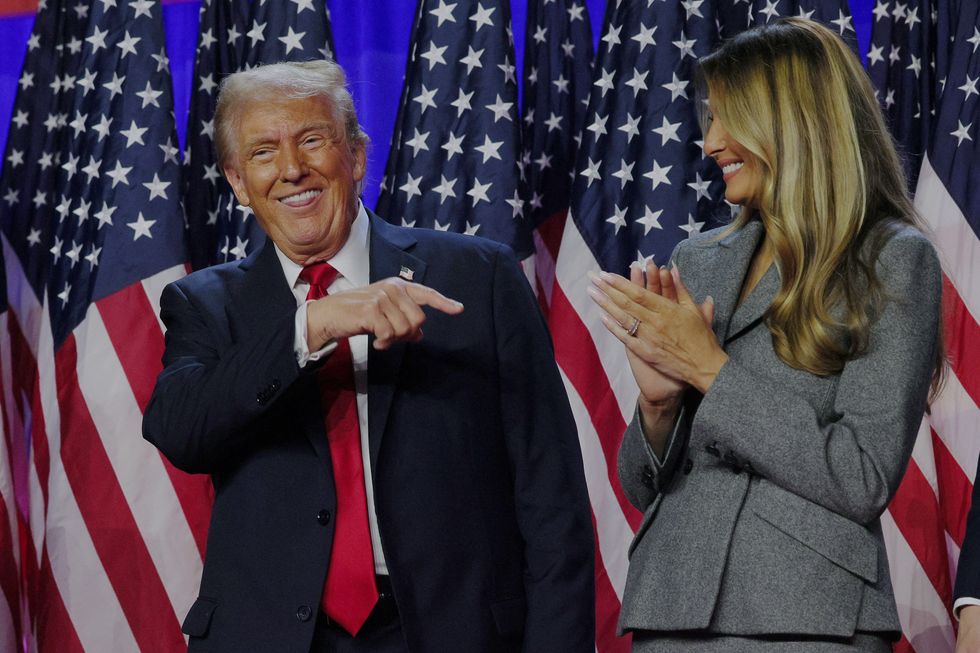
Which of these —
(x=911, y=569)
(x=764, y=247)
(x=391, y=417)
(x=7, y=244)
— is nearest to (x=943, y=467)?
(x=911, y=569)

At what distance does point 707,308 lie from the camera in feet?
5.86

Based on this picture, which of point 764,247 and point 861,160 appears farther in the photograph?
point 764,247

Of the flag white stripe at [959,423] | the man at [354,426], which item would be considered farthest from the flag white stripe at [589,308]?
the man at [354,426]

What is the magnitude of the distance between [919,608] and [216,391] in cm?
209

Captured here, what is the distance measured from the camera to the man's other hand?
70.1 inches

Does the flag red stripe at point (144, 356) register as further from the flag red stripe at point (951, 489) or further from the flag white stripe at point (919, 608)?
the flag red stripe at point (951, 489)

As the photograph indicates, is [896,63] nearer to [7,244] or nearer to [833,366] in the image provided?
[833,366]

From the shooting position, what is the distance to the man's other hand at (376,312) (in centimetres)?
178

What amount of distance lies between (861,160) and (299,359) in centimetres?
91

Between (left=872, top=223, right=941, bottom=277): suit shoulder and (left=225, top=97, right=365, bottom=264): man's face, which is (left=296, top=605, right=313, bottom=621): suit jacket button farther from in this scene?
(left=872, top=223, right=941, bottom=277): suit shoulder

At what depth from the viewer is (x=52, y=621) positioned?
11.1ft

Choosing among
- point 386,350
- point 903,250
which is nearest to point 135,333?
point 386,350

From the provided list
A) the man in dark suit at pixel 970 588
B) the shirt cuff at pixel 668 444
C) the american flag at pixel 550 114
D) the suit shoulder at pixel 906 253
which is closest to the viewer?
the man in dark suit at pixel 970 588

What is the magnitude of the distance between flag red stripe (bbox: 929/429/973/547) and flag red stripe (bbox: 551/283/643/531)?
2.69 ft
